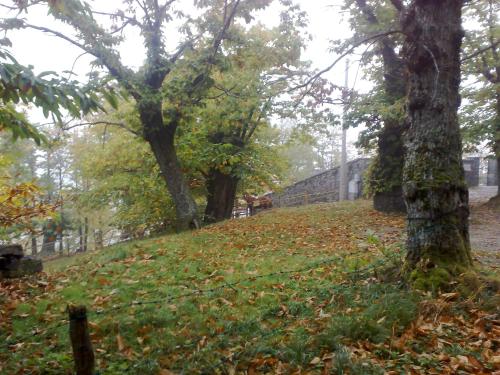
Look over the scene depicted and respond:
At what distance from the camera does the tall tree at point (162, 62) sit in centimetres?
1059

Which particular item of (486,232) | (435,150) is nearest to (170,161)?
(435,150)

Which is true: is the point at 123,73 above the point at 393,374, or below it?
above

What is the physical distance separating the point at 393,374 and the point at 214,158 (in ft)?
38.5

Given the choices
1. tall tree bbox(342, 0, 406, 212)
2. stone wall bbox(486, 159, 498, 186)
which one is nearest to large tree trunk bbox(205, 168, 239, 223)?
tall tree bbox(342, 0, 406, 212)

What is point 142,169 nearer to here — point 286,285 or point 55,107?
point 286,285

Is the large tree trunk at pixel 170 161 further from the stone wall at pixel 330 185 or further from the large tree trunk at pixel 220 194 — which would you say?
the stone wall at pixel 330 185

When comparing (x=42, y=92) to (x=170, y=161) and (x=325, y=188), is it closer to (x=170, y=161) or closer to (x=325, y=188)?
(x=170, y=161)

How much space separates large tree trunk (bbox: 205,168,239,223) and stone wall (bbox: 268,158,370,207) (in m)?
7.04

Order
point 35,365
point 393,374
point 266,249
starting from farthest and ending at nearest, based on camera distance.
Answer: point 266,249, point 35,365, point 393,374

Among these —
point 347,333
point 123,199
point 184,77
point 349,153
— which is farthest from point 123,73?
point 349,153

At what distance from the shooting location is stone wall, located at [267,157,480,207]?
2431 cm

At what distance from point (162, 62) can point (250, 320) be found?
9.07m

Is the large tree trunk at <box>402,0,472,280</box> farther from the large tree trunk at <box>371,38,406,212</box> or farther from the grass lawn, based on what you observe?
the large tree trunk at <box>371,38,406,212</box>

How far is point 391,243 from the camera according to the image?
8.23m
